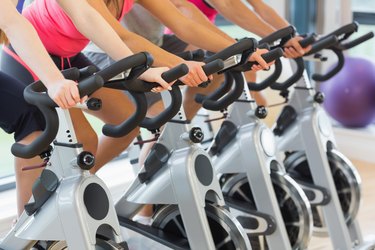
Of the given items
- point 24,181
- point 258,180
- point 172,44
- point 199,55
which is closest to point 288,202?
point 258,180

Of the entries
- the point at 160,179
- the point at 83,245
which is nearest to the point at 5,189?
the point at 160,179

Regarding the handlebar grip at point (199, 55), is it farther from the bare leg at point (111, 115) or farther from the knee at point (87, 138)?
the knee at point (87, 138)

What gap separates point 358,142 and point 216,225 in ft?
9.51

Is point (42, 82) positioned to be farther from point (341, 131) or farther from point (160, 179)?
point (341, 131)

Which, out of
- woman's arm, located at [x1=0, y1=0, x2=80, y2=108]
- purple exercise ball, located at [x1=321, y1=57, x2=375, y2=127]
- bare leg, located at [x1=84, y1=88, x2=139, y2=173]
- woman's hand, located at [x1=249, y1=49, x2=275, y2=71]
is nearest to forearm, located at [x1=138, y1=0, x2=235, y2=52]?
woman's hand, located at [x1=249, y1=49, x2=275, y2=71]

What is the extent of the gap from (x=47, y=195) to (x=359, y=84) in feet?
10.8

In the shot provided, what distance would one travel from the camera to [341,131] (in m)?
5.36

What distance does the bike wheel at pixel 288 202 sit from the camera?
2977 mm

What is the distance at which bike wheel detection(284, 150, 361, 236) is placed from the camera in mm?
3357

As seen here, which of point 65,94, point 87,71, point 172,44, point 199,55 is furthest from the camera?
point 172,44

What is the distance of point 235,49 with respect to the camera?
253cm

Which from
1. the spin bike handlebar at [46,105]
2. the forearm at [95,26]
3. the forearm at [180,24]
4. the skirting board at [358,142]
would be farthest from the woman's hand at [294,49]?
the skirting board at [358,142]

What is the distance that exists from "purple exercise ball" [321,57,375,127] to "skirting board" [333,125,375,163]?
0.07 meters

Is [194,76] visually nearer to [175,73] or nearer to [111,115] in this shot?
[175,73]
